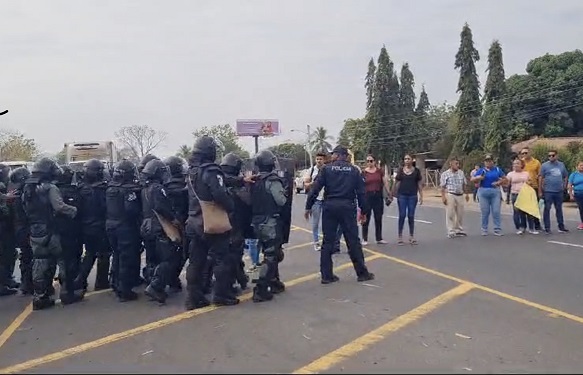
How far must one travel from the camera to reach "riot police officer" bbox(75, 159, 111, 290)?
8.33m

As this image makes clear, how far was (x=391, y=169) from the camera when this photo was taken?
56844 mm

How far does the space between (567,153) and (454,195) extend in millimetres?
14946

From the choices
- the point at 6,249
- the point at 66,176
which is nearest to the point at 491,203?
the point at 66,176

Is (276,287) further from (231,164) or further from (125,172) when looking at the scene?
(125,172)

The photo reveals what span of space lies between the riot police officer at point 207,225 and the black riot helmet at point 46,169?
187cm

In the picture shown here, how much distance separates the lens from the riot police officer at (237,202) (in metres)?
7.78

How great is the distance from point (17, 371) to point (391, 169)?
52883 millimetres

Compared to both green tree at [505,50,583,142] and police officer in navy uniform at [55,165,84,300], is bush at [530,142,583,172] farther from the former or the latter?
police officer in navy uniform at [55,165,84,300]

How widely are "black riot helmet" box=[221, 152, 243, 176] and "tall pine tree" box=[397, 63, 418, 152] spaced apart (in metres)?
49.1

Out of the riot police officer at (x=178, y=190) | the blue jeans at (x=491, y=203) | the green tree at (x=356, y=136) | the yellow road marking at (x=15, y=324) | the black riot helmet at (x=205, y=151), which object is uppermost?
the green tree at (x=356, y=136)

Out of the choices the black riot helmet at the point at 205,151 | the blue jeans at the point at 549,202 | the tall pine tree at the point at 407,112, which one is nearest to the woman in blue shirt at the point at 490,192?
the blue jeans at the point at 549,202

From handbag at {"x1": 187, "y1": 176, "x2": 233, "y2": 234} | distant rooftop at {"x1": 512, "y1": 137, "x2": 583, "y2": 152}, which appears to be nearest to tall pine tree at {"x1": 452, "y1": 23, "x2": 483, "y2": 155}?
distant rooftop at {"x1": 512, "y1": 137, "x2": 583, "y2": 152}

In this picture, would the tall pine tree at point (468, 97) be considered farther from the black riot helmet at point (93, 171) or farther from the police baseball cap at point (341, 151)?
the black riot helmet at point (93, 171)

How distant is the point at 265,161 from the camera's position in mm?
7812
